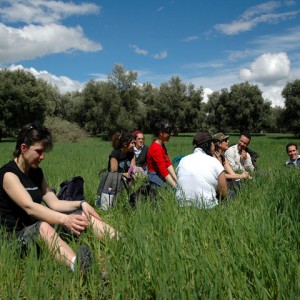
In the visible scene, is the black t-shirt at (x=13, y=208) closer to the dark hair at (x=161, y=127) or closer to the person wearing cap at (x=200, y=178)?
the person wearing cap at (x=200, y=178)

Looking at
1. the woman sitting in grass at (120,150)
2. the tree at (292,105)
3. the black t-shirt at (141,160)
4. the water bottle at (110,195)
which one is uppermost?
the tree at (292,105)

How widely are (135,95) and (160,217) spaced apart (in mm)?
45898

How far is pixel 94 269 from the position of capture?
7.54ft

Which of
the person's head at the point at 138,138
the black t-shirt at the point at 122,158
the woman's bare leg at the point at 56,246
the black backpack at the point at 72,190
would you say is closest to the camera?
the woman's bare leg at the point at 56,246

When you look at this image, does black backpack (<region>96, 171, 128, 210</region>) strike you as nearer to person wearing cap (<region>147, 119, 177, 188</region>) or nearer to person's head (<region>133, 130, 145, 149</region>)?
person wearing cap (<region>147, 119, 177, 188</region>)

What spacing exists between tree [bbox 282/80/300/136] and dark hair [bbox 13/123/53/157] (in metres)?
43.9

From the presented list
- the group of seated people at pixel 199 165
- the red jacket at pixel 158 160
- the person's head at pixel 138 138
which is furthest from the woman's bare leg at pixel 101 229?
the person's head at pixel 138 138

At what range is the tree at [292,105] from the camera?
4338 centimetres

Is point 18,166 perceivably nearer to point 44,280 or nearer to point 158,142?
point 44,280

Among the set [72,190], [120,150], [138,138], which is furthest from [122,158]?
[72,190]

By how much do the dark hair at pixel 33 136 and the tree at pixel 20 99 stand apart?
3841 centimetres

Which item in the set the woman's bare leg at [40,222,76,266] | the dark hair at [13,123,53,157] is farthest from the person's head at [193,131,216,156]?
the woman's bare leg at [40,222,76,266]

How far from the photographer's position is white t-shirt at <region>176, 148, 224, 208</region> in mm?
4109

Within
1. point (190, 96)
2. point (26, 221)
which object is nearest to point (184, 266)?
point (26, 221)
